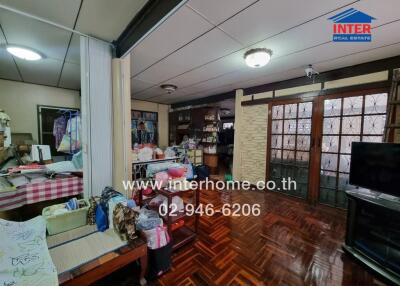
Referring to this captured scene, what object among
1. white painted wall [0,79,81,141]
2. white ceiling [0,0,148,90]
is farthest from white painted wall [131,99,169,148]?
white ceiling [0,0,148,90]

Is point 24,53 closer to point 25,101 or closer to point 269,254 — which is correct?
point 25,101

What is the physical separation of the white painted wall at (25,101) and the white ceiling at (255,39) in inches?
92.2

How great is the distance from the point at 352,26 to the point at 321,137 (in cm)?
180

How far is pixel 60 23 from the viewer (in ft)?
5.34

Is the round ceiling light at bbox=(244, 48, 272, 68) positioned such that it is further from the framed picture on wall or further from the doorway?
the framed picture on wall

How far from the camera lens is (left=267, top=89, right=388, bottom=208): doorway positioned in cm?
257

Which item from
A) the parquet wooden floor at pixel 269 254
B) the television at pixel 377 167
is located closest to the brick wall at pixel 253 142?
the parquet wooden floor at pixel 269 254

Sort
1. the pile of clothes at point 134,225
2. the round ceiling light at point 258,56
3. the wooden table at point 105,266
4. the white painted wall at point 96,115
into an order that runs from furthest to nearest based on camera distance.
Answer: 1. the round ceiling light at point 258,56
2. the white painted wall at point 96,115
3. the pile of clothes at point 134,225
4. the wooden table at point 105,266

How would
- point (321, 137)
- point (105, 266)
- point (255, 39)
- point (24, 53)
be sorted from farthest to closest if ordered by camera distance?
point (321, 137)
point (24, 53)
point (255, 39)
point (105, 266)

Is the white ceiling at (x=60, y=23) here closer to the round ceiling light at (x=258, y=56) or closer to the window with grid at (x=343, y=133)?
the round ceiling light at (x=258, y=56)

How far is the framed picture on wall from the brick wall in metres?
3.30

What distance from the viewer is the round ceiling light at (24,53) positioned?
2.12m

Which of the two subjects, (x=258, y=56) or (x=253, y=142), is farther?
(x=253, y=142)

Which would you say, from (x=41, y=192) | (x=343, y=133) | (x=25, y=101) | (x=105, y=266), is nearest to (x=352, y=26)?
(x=343, y=133)
